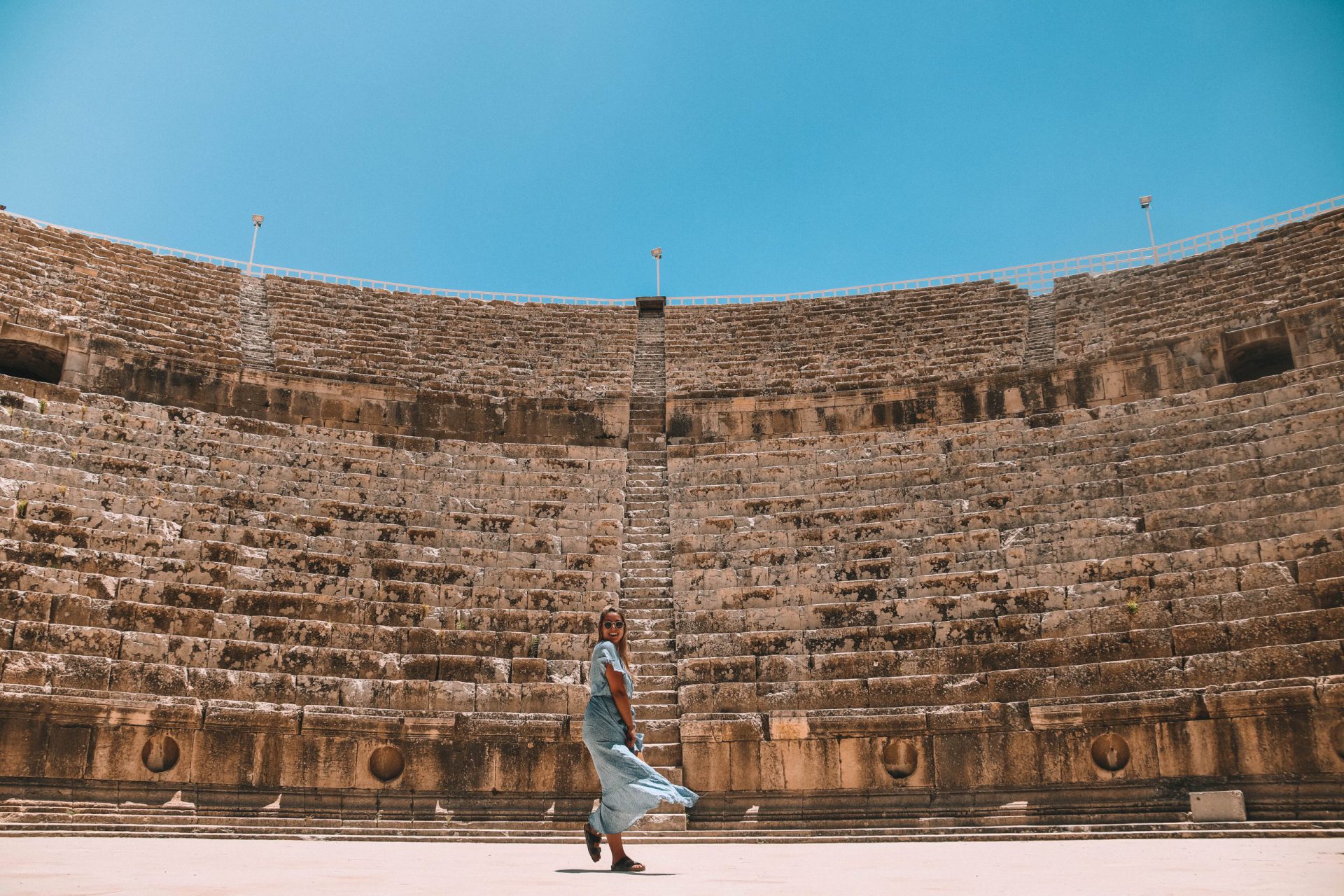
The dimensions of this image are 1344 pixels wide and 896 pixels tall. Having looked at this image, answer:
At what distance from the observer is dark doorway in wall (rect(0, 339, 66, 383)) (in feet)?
45.9

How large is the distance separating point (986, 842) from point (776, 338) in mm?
13244

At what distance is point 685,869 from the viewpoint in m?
4.91

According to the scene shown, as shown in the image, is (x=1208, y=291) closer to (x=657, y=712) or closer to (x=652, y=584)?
(x=652, y=584)

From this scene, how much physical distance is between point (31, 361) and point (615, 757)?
13034 mm

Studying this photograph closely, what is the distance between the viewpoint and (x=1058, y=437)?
13.3 meters

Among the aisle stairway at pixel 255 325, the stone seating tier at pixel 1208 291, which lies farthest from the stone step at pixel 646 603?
the stone seating tier at pixel 1208 291

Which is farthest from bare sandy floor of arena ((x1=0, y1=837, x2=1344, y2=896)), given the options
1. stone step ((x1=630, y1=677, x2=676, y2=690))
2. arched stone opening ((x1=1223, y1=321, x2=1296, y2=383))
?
arched stone opening ((x1=1223, y1=321, x2=1296, y2=383))

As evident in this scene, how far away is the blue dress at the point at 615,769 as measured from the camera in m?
4.95

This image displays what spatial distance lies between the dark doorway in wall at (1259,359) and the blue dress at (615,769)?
39.1ft

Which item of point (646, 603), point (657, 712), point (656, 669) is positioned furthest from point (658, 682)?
point (646, 603)

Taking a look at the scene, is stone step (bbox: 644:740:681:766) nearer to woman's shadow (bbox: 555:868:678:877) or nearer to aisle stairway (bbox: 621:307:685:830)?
aisle stairway (bbox: 621:307:685:830)

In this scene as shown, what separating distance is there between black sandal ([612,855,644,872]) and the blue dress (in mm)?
129

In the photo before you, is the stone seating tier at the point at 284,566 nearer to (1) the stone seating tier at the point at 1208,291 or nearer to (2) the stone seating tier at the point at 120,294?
(2) the stone seating tier at the point at 120,294

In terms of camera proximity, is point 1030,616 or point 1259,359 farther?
point 1259,359
